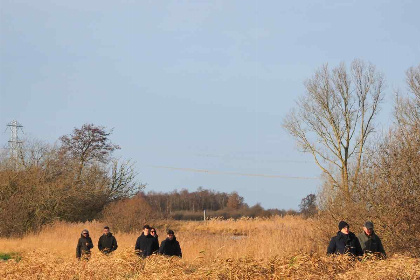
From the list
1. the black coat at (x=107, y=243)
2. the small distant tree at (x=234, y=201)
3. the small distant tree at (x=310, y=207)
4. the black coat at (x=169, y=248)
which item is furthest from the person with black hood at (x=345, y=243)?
the small distant tree at (x=234, y=201)

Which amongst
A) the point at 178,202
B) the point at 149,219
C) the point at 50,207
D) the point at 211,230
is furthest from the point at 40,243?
the point at 178,202

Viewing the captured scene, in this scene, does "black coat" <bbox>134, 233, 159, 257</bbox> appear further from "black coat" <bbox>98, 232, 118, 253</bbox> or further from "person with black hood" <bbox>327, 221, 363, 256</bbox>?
"person with black hood" <bbox>327, 221, 363, 256</bbox>

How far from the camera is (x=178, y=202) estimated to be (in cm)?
5569

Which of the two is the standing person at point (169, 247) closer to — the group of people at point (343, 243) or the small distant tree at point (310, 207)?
the group of people at point (343, 243)

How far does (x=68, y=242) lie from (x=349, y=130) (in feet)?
56.1

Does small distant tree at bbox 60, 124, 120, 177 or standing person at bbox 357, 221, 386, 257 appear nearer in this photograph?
standing person at bbox 357, 221, 386, 257

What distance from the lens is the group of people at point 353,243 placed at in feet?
38.5

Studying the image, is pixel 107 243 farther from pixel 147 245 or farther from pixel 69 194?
pixel 69 194

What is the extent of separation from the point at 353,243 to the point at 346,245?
196mm

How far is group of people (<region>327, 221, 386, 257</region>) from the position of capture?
11.7m

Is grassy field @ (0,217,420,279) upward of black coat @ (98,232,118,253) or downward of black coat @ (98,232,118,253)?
downward

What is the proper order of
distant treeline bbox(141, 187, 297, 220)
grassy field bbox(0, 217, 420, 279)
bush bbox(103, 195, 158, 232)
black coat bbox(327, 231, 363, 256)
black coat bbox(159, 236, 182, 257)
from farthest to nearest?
distant treeline bbox(141, 187, 297, 220)
bush bbox(103, 195, 158, 232)
black coat bbox(159, 236, 182, 257)
black coat bbox(327, 231, 363, 256)
grassy field bbox(0, 217, 420, 279)

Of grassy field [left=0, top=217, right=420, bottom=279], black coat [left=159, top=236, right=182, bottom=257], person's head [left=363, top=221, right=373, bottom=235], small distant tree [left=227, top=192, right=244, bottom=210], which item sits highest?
small distant tree [left=227, top=192, right=244, bottom=210]

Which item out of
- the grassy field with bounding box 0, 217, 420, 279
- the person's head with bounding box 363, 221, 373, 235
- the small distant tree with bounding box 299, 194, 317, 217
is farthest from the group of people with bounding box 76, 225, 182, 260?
the small distant tree with bounding box 299, 194, 317, 217
